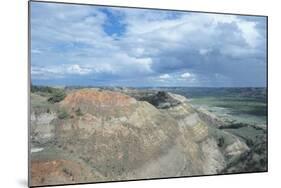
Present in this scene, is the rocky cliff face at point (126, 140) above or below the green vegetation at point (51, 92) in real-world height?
below

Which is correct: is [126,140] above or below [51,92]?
below

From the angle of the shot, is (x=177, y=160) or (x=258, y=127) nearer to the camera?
(x=177, y=160)

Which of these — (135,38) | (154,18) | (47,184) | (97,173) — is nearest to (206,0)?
(154,18)

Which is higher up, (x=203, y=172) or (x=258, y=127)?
(x=258, y=127)

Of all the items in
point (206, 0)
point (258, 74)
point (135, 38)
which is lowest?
point (258, 74)

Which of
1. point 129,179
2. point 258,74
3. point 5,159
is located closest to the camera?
point 5,159

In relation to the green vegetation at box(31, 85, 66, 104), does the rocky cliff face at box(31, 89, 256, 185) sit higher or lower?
lower

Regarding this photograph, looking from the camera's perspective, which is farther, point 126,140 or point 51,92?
point 126,140
